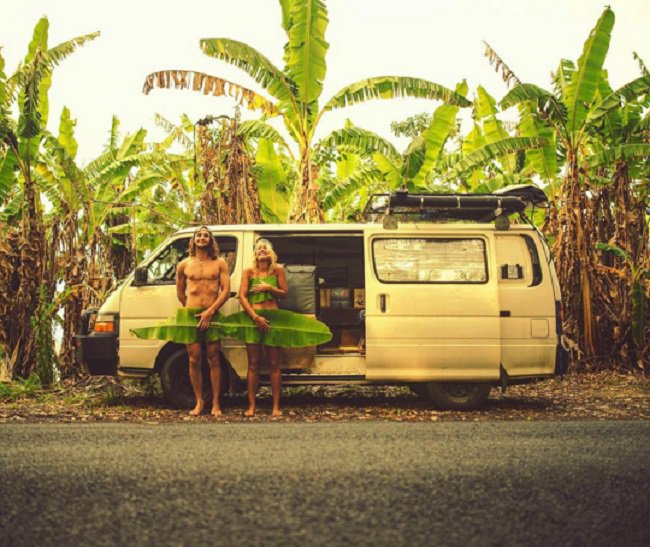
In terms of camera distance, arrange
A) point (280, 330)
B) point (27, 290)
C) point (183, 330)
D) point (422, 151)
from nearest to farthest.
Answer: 1. point (183, 330)
2. point (280, 330)
3. point (27, 290)
4. point (422, 151)

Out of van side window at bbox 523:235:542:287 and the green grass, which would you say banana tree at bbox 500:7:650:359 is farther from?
the green grass

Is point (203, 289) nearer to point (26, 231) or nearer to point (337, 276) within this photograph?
point (337, 276)

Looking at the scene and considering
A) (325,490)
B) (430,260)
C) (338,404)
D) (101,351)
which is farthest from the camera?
(338,404)

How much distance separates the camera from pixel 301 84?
39.2 feet

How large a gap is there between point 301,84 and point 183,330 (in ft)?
18.3

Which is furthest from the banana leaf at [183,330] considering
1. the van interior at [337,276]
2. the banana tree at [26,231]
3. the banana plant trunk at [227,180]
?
the banana plant trunk at [227,180]

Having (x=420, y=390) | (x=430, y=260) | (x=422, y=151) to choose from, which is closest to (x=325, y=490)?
(x=430, y=260)

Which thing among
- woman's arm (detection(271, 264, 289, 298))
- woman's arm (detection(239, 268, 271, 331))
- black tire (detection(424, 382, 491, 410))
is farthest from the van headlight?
black tire (detection(424, 382, 491, 410))

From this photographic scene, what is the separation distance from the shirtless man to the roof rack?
6.00ft

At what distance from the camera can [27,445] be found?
529 cm

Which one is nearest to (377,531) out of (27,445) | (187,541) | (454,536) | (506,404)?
(454,536)

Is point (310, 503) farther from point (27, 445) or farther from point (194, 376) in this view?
point (194, 376)

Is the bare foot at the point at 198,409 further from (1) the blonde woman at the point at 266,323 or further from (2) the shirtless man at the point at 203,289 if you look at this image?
(1) the blonde woman at the point at 266,323

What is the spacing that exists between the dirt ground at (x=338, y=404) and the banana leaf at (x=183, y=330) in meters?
0.80
